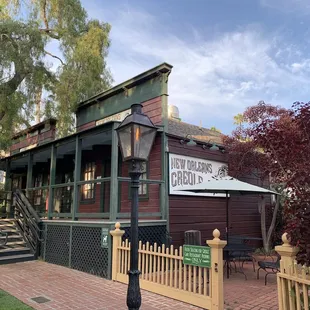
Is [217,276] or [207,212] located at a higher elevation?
[207,212]

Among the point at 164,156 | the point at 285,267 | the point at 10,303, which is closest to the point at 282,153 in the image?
the point at 164,156

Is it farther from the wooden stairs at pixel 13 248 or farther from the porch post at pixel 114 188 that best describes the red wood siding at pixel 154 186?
the wooden stairs at pixel 13 248

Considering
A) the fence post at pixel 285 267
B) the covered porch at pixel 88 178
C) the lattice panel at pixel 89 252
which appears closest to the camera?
the fence post at pixel 285 267

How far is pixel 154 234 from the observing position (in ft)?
25.7

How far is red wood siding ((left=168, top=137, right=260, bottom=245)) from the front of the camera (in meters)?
8.49

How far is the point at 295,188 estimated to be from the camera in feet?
12.0

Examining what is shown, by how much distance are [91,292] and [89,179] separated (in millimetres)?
6115

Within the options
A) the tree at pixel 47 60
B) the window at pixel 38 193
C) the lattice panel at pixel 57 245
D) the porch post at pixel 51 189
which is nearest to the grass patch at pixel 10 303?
the lattice panel at pixel 57 245

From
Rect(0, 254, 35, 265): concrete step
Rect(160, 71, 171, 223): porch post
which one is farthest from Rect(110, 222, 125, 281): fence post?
Rect(0, 254, 35, 265): concrete step

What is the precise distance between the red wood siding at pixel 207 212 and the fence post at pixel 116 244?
201cm

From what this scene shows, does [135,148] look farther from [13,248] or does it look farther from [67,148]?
[13,248]

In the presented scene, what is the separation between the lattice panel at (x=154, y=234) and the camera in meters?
7.55

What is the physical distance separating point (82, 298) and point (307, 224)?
13.0 ft

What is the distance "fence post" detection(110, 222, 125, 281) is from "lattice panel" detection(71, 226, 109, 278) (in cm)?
27
